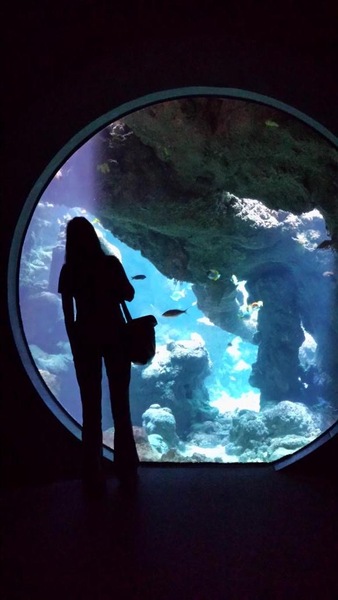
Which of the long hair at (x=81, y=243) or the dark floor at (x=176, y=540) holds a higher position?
the long hair at (x=81, y=243)

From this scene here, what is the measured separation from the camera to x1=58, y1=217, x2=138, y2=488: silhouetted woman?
119 inches

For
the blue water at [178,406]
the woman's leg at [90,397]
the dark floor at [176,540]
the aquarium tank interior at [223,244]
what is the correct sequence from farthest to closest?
the blue water at [178,406] → the aquarium tank interior at [223,244] → the woman's leg at [90,397] → the dark floor at [176,540]

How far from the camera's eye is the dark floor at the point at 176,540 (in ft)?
5.21

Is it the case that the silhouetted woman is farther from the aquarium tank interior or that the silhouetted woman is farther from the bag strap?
the aquarium tank interior

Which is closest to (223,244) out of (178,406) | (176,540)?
(178,406)

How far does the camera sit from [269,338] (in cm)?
2220

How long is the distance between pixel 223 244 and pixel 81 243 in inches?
516

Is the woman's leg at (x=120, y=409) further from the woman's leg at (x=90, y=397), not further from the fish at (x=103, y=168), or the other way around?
the fish at (x=103, y=168)

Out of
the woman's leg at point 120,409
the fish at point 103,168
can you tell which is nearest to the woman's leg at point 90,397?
the woman's leg at point 120,409

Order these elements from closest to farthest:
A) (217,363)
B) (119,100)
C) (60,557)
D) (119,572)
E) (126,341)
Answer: (119,572)
(60,557)
(119,100)
(126,341)
(217,363)

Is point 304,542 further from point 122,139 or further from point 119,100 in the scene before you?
point 122,139

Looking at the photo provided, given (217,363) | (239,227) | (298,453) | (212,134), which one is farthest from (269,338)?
(217,363)

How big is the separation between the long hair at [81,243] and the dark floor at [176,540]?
1.77m

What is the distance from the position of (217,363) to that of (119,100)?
150 feet
